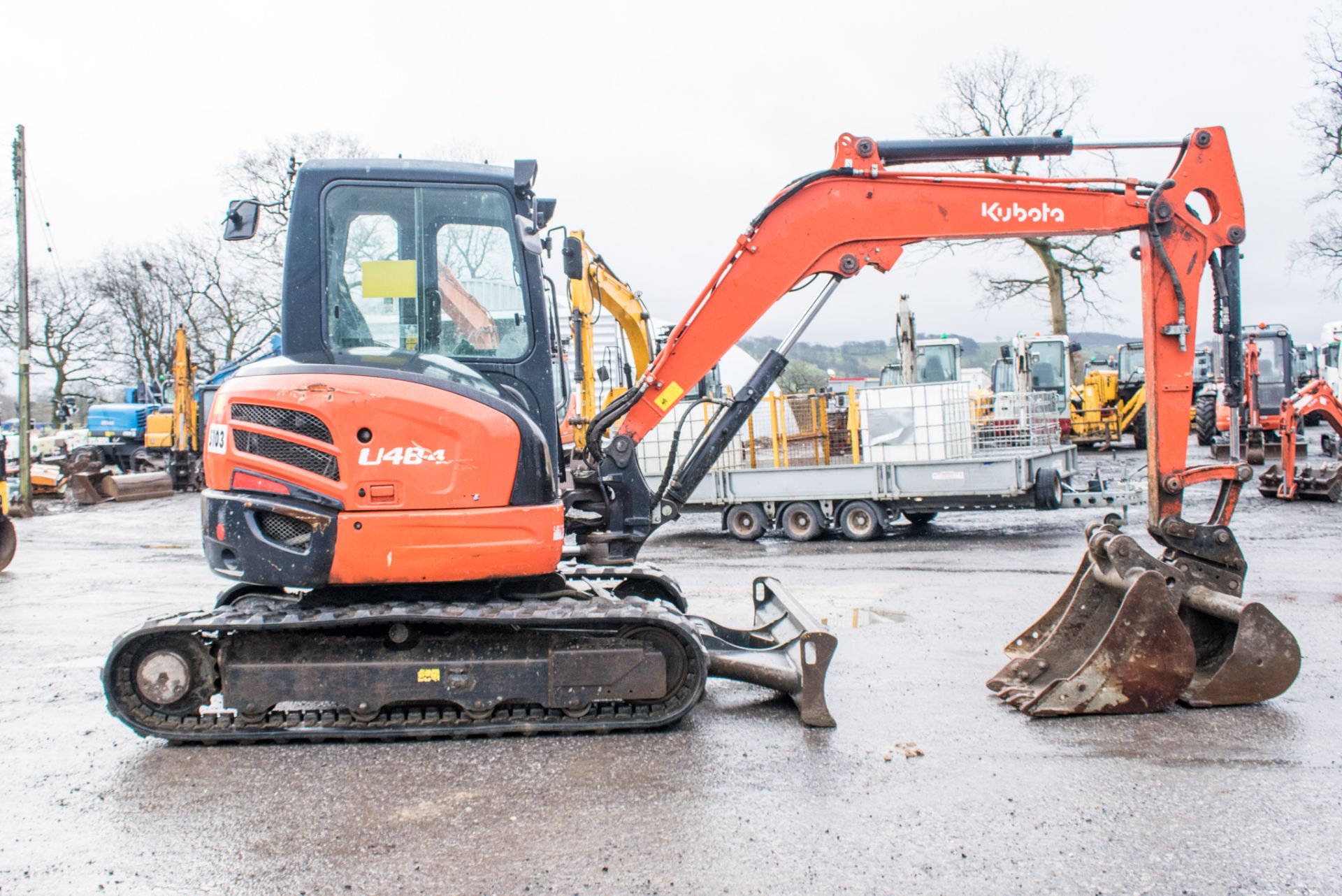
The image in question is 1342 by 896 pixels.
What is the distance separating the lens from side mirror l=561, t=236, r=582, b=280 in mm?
5277

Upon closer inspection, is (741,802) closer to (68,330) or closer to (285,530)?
(285,530)

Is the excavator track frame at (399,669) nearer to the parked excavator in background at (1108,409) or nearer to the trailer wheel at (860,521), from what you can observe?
the trailer wheel at (860,521)

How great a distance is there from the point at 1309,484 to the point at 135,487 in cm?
2312

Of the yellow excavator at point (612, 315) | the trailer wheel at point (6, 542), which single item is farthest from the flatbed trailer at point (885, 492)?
the trailer wheel at point (6, 542)

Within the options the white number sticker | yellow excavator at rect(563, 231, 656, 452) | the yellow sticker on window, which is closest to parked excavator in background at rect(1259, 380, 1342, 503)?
yellow excavator at rect(563, 231, 656, 452)

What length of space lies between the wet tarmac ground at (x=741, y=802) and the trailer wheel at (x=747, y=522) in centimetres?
660

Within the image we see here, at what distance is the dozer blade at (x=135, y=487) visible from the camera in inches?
893

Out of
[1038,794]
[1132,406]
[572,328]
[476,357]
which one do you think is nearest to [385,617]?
[476,357]

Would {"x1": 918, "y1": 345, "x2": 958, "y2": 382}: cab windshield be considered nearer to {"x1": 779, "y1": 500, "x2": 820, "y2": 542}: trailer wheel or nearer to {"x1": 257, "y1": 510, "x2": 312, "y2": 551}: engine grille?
{"x1": 779, "y1": 500, "x2": 820, "y2": 542}: trailer wheel

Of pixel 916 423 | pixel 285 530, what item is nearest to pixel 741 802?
pixel 285 530

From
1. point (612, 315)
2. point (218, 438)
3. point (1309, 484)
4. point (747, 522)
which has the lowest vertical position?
point (747, 522)

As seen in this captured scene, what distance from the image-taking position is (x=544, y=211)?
5.61 metres

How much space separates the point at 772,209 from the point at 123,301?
51.1m

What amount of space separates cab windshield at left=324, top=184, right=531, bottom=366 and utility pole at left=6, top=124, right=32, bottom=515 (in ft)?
61.5
